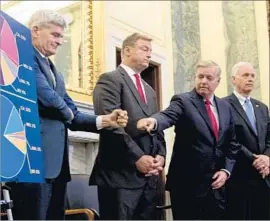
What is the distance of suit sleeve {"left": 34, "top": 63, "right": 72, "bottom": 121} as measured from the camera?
2.40m

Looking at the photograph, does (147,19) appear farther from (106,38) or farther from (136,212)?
(136,212)

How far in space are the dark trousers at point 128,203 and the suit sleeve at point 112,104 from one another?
0.63 ft

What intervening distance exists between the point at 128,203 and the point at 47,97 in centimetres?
77

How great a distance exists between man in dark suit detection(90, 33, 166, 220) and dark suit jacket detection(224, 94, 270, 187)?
28.4 inches

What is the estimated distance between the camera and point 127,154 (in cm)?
272

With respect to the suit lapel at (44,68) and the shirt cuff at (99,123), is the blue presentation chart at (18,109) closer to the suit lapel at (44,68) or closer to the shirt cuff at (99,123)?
the suit lapel at (44,68)

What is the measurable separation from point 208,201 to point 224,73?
9.61 ft

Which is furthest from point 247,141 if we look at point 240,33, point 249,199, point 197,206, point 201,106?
point 240,33

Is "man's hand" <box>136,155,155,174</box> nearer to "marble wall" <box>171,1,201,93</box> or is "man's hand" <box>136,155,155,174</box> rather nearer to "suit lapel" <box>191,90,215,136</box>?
"suit lapel" <box>191,90,215,136</box>

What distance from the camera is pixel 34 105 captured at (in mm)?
2275

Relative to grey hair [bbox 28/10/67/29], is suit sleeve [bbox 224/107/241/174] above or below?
below

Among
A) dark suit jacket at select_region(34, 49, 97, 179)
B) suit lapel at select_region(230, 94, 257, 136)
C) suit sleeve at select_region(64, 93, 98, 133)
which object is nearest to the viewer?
dark suit jacket at select_region(34, 49, 97, 179)

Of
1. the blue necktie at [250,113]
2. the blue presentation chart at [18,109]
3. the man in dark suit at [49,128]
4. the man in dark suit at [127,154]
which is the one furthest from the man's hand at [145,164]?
the blue necktie at [250,113]

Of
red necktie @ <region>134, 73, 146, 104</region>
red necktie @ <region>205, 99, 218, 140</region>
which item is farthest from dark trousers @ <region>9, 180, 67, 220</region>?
red necktie @ <region>205, 99, 218, 140</region>
